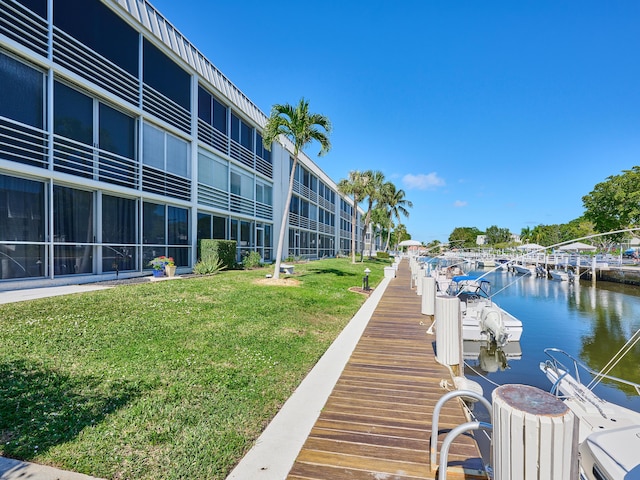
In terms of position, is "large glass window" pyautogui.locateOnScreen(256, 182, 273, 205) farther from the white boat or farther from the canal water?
the white boat

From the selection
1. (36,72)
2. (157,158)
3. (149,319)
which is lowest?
(149,319)

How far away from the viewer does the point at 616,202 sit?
40.8 meters

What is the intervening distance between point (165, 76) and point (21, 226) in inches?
352

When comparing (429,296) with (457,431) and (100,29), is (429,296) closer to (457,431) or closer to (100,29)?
(457,431)

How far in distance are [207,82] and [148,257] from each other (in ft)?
31.4

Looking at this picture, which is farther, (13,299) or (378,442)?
(13,299)

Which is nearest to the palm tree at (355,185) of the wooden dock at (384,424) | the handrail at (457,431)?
the wooden dock at (384,424)

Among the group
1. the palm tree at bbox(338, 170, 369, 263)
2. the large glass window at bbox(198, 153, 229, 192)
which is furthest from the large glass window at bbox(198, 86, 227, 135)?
the palm tree at bbox(338, 170, 369, 263)

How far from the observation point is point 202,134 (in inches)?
684

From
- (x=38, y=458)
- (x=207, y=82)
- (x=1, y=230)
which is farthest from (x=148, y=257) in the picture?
(x=38, y=458)

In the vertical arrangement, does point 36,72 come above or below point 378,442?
above

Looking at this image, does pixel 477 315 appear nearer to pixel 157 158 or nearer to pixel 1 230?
pixel 157 158

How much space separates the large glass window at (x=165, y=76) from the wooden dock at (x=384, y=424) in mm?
13981

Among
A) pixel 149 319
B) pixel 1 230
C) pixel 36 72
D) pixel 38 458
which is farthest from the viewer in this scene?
pixel 36 72
